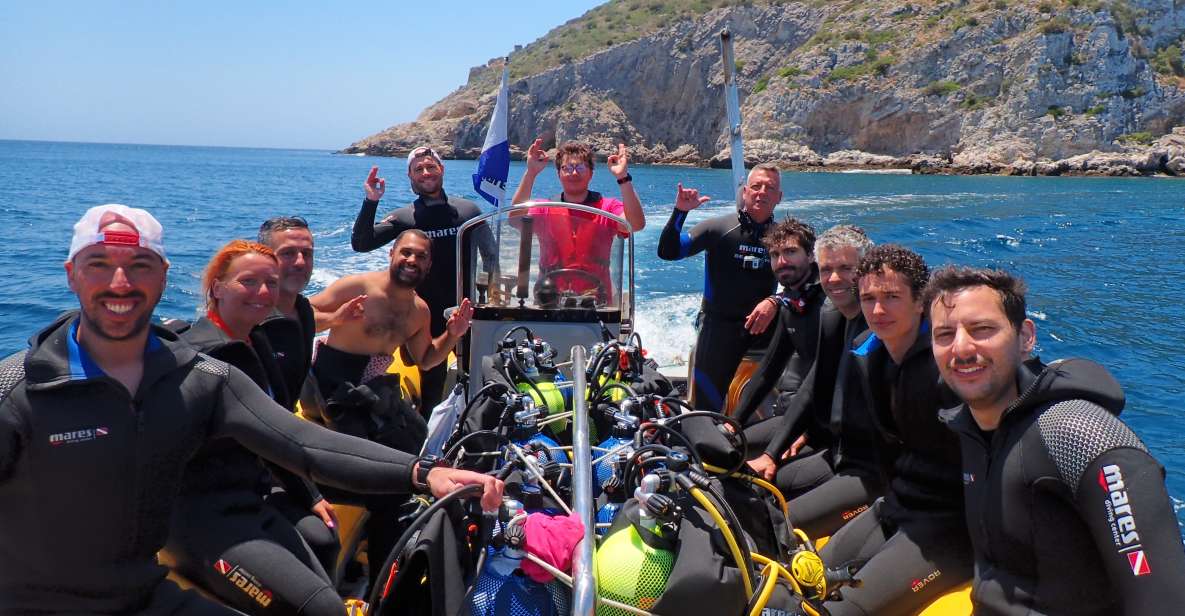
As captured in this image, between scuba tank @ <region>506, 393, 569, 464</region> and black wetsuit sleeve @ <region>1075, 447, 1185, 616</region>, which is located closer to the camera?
black wetsuit sleeve @ <region>1075, 447, 1185, 616</region>

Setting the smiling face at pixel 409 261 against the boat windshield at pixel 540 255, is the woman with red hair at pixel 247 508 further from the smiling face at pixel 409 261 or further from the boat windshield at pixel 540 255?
the boat windshield at pixel 540 255

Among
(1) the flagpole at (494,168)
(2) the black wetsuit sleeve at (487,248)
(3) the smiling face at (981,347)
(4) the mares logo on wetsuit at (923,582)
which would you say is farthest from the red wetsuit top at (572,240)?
(3) the smiling face at (981,347)

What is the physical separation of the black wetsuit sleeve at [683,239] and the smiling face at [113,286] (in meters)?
3.63

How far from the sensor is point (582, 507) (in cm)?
242

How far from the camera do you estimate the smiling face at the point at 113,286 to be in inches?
79.6

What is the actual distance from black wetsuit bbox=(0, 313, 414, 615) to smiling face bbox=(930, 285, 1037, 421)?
2.10 m

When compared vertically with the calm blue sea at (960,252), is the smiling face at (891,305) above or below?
above

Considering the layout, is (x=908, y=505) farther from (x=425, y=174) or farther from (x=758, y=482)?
(x=425, y=174)

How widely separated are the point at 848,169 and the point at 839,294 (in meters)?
59.7

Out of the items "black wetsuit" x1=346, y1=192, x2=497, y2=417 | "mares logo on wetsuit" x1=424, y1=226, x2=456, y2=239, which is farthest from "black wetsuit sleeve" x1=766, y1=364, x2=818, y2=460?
"mares logo on wetsuit" x1=424, y1=226, x2=456, y2=239

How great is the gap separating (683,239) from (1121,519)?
3.75 meters

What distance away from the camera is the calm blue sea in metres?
9.76

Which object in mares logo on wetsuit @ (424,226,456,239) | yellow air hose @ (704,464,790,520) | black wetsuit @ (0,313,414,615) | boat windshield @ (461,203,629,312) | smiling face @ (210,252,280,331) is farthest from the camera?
mares logo on wetsuit @ (424,226,456,239)

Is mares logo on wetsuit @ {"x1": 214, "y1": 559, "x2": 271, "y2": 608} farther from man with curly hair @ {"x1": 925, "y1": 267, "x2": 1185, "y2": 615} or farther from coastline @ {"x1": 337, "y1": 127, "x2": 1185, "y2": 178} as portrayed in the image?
coastline @ {"x1": 337, "y1": 127, "x2": 1185, "y2": 178}
